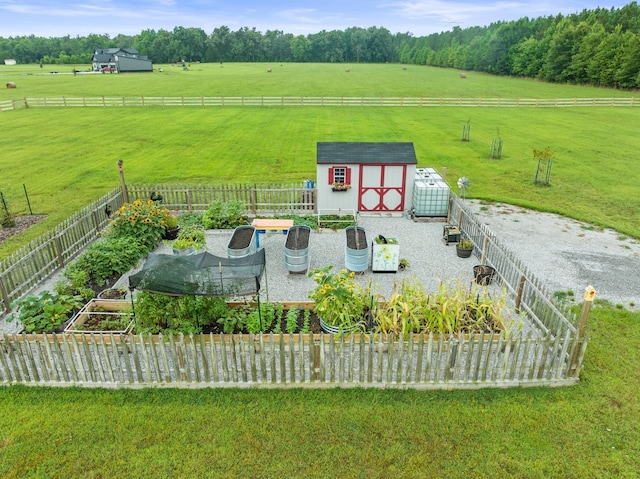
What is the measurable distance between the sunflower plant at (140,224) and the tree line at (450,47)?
67423 mm

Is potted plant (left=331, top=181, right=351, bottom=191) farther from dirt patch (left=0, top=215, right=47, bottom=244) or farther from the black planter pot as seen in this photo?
dirt patch (left=0, top=215, right=47, bottom=244)

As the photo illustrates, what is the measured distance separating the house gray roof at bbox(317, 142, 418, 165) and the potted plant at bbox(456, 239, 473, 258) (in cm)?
391

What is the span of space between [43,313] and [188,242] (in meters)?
4.18

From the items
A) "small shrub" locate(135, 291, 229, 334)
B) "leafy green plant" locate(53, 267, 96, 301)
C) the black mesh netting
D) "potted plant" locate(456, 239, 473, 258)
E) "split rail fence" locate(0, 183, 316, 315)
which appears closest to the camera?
the black mesh netting

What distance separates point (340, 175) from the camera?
1521 centimetres

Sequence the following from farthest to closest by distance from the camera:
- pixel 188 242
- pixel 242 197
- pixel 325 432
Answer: pixel 242 197 → pixel 188 242 → pixel 325 432

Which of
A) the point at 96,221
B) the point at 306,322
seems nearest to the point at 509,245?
the point at 306,322

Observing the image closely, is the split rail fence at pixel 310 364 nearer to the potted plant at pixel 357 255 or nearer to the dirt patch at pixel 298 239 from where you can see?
the potted plant at pixel 357 255

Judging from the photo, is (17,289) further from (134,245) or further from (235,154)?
(235,154)

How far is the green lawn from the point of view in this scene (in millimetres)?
5859

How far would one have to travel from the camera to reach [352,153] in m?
15.3

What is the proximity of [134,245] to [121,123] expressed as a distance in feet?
87.3

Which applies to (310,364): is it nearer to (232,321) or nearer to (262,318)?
(262,318)

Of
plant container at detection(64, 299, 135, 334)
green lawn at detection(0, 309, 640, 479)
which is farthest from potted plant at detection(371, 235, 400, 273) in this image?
plant container at detection(64, 299, 135, 334)
